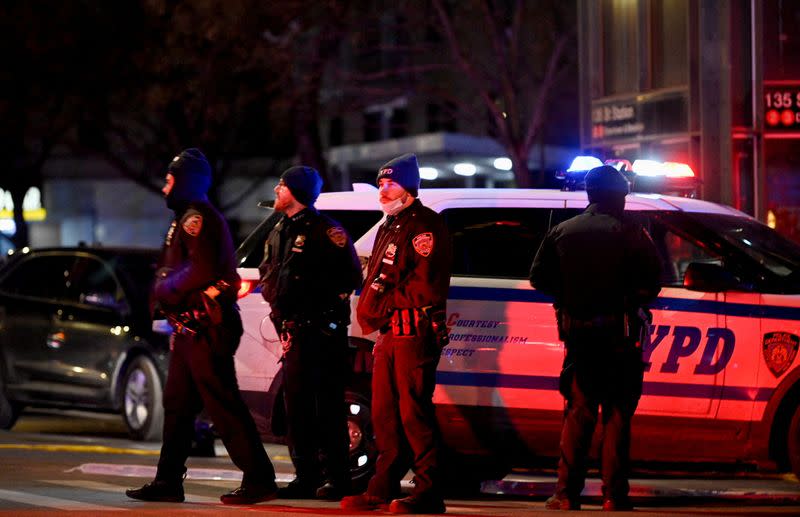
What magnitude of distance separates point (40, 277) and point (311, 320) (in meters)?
6.08

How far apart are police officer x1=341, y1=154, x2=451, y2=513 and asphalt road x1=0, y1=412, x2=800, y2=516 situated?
17.3 inches

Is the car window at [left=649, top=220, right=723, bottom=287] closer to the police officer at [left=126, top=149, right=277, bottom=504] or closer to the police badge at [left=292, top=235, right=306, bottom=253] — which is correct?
the police badge at [left=292, top=235, right=306, bottom=253]

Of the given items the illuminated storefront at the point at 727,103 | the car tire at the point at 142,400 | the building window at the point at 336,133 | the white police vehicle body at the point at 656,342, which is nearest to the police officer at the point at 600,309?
the white police vehicle body at the point at 656,342

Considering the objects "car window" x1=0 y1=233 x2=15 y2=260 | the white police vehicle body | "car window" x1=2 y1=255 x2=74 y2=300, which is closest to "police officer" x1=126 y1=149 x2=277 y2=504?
the white police vehicle body

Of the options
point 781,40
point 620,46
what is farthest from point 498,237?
point 620,46

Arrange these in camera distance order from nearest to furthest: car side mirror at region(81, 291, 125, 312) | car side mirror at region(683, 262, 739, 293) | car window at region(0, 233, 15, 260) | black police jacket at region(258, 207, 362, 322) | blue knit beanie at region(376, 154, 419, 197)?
blue knit beanie at region(376, 154, 419, 197)
black police jacket at region(258, 207, 362, 322)
car side mirror at region(683, 262, 739, 293)
car side mirror at region(81, 291, 125, 312)
car window at region(0, 233, 15, 260)

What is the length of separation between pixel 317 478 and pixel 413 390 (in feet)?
3.07

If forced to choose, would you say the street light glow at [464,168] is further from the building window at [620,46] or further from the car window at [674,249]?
the car window at [674,249]

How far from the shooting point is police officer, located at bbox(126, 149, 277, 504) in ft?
25.3

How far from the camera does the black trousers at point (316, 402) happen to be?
7938 mm

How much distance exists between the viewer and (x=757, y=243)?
8.61 m

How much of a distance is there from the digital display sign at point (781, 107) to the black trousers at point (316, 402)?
27.8 feet

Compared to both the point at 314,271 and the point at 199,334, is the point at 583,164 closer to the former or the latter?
the point at 314,271

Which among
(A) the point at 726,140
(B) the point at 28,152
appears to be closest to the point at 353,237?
(A) the point at 726,140
